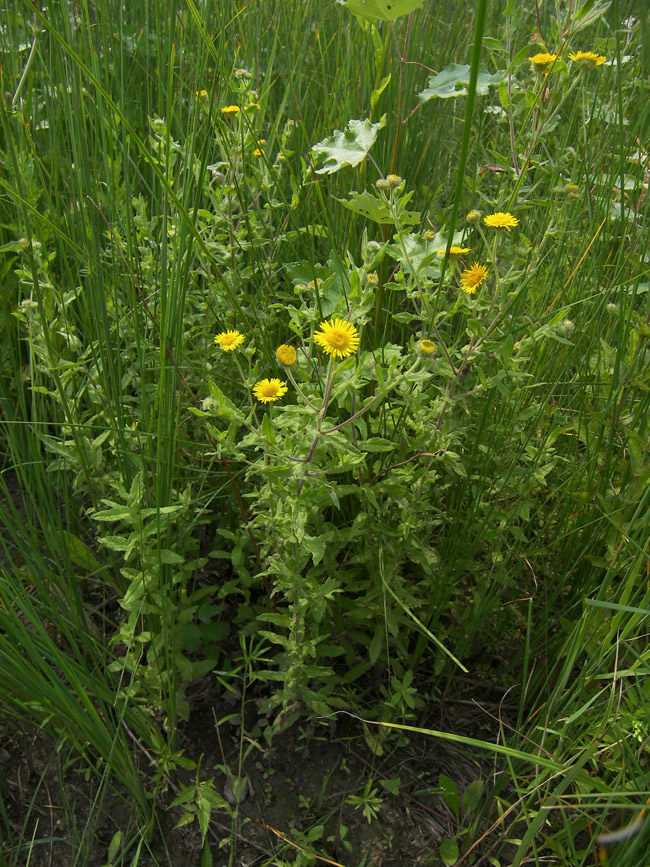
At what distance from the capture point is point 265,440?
1.02m

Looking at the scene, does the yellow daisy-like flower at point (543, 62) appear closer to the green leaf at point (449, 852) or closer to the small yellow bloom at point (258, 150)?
the small yellow bloom at point (258, 150)

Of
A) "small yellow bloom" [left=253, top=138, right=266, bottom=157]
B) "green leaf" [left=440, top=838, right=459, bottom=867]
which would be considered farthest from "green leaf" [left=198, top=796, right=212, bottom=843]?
"small yellow bloom" [left=253, top=138, right=266, bottom=157]

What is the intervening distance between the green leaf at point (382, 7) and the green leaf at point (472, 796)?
1.37 meters

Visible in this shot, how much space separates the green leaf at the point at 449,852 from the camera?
1163mm

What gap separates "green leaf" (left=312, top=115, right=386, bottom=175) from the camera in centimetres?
118

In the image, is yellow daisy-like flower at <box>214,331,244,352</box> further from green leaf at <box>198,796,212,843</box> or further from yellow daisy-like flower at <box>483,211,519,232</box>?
green leaf at <box>198,796,212,843</box>

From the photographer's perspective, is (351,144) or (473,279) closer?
(473,279)

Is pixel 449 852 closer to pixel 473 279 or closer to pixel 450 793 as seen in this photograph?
pixel 450 793

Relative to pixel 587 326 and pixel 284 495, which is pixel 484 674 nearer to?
pixel 284 495

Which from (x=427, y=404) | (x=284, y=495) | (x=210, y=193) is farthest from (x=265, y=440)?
(x=210, y=193)

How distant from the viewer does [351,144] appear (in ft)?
4.09

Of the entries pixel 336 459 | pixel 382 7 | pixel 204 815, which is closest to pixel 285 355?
pixel 336 459

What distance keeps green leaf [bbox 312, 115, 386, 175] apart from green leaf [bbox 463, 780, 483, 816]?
1168mm

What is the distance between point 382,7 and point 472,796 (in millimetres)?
1427
